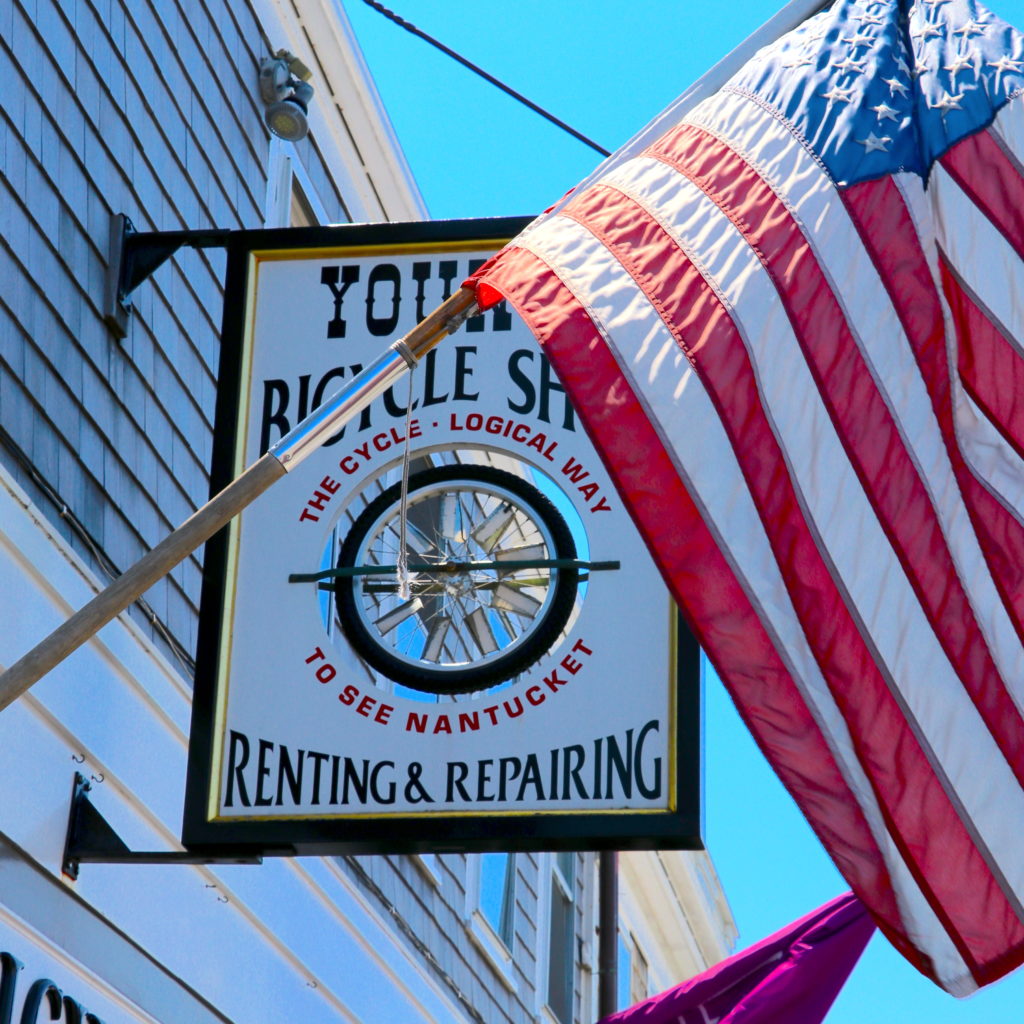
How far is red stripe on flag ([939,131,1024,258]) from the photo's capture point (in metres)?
4.63

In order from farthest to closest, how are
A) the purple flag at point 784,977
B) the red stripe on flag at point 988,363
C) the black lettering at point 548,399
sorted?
the purple flag at point 784,977
the black lettering at point 548,399
the red stripe on flag at point 988,363

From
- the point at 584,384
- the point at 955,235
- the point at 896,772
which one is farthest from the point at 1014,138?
the point at 896,772

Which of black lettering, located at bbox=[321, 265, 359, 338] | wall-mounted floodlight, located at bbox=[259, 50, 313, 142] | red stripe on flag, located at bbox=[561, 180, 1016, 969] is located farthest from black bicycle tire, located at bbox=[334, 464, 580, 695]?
wall-mounted floodlight, located at bbox=[259, 50, 313, 142]

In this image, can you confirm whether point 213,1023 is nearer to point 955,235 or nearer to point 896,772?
point 896,772

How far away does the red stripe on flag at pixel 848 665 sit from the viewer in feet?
14.5

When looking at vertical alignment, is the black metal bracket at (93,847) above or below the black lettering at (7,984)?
above

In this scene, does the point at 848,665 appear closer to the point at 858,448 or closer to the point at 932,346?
the point at 858,448

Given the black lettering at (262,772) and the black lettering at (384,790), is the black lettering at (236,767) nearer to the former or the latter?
the black lettering at (262,772)

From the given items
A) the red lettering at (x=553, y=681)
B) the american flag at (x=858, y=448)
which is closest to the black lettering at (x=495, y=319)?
the red lettering at (x=553, y=681)

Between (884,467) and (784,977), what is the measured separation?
273cm

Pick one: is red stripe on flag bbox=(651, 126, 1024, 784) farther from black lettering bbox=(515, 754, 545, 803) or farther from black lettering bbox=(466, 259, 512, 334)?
black lettering bbox=(466, 259, 512, 334)

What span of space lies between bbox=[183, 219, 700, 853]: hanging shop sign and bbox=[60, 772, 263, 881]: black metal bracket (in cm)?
25

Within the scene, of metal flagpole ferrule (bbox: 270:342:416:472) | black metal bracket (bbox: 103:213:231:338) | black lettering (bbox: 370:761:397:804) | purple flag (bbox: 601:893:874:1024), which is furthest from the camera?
black metal bracket (bbox: 103:213:231:338)

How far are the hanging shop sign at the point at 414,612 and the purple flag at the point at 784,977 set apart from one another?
1410mm
